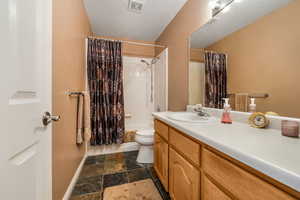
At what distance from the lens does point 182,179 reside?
89 cm


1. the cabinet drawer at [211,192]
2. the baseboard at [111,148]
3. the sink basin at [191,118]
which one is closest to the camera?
the cabinet drawer at [211,192]

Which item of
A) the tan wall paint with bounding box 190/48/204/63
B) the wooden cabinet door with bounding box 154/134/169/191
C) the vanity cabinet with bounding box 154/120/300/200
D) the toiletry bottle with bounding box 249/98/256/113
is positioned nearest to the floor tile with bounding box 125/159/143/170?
the wooden cabinet door with bounding box 154/134/169/191

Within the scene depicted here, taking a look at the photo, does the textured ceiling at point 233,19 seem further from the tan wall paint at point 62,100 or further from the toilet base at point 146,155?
the toilet base at point 146,155

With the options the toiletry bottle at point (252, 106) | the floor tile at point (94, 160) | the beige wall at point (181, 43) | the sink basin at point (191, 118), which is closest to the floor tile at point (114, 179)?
the floor tile at point (94, 160)

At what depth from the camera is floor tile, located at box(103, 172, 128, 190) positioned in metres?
1.41

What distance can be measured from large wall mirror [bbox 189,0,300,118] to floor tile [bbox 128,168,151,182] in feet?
3.87

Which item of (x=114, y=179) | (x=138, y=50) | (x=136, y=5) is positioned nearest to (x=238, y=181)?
(x=114, y=179)

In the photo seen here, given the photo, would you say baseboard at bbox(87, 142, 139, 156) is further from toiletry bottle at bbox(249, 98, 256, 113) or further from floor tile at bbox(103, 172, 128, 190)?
toiletry bottle at bbox(249, 98, 256, 113)

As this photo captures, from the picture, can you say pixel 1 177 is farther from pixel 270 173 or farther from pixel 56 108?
pixel 270 173

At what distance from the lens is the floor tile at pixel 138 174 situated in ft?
4.94

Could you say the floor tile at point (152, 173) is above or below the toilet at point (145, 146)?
below

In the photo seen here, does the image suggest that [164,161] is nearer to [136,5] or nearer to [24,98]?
[24,98]

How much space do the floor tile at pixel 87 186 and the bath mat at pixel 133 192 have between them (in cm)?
13

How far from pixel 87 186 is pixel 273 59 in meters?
2.07
